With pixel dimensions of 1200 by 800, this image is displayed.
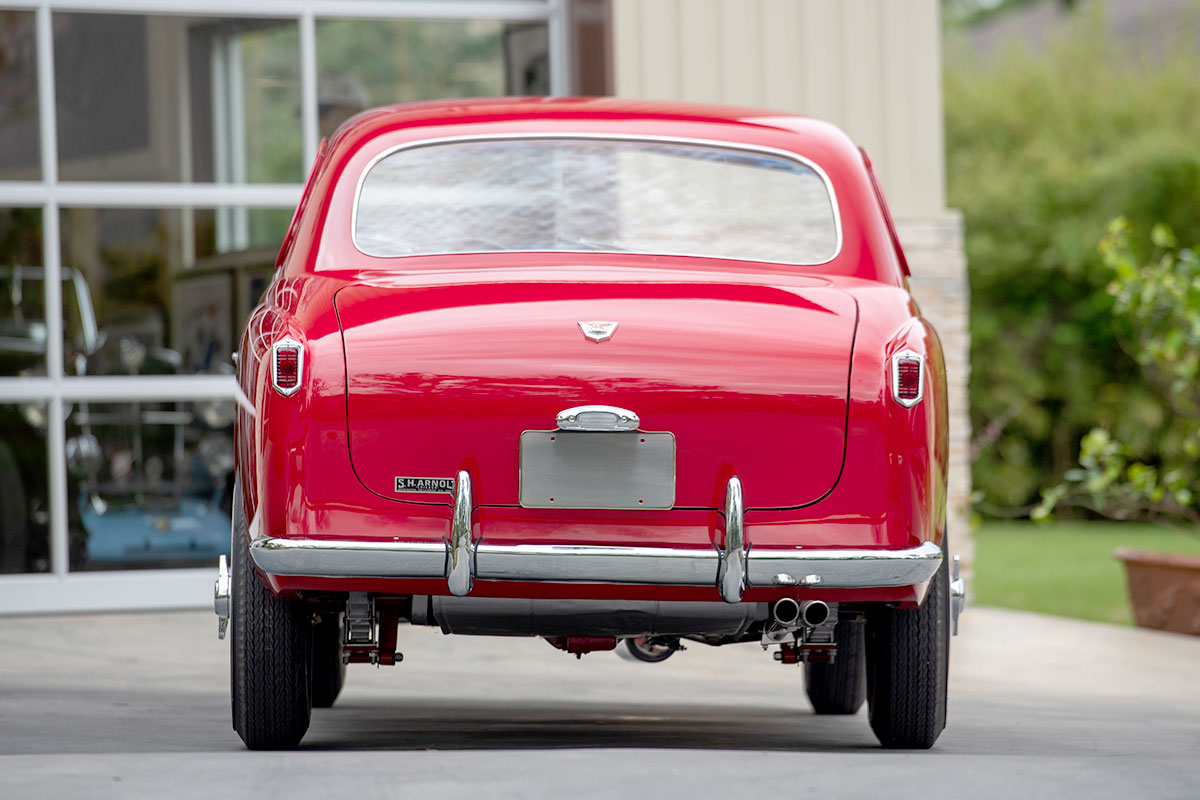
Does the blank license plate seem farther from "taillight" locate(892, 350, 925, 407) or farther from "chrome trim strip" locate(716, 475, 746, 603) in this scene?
"taillight" locate(892, 350, 925, 407)

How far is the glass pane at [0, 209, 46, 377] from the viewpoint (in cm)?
866

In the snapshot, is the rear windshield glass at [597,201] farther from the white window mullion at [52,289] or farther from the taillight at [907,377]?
the white window mullion at [52,289]

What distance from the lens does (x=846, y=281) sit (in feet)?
13.6

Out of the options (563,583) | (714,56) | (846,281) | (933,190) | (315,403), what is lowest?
(563,583)

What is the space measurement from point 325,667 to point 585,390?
2.23 meters

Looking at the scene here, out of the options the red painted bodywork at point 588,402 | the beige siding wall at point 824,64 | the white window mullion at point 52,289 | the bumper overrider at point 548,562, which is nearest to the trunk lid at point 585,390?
the red painted bodywork at point 588,402

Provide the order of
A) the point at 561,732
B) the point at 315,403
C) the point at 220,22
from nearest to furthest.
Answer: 1. the point at 315,403
2. the point at 561,732
3. the point at 220,22

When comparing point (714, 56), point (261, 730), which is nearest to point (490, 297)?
point (261, 730)

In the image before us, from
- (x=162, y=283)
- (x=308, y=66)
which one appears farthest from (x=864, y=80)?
(x=162, y=283)

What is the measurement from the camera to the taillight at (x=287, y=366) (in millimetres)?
3721

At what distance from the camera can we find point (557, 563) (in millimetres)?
3623

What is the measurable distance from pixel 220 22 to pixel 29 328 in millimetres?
1963

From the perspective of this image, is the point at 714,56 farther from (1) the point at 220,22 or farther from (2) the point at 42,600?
(2) the point at 42,600

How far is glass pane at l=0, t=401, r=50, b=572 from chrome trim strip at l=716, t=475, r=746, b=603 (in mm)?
5870
